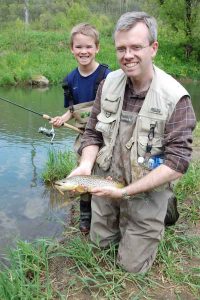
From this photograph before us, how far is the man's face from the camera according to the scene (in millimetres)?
2928

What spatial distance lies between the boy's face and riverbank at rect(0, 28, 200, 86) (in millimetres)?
11578

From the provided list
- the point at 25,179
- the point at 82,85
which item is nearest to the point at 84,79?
the point at 82,85

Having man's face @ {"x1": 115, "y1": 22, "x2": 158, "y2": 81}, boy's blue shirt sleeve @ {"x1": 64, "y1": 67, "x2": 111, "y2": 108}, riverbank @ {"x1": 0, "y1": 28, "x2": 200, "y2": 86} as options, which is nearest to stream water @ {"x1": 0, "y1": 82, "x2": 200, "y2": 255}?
boy's blue shirt sleeve @ {"x1": 64, "y1": 67, "x2": 111, "y2": 108}

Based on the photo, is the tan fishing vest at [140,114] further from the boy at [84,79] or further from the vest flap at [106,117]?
the boy at [84,79]

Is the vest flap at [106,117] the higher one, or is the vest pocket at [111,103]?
the vest pocket at [111,103]

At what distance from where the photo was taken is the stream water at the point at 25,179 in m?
4.84

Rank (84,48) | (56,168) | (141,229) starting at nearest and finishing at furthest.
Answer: (141,229)
(84,48)
(56,168)

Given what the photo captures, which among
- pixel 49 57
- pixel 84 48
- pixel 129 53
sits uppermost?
pixel 129 53

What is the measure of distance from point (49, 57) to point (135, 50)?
17448 millimetres

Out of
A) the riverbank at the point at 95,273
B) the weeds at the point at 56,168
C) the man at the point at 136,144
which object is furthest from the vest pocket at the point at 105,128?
the weeds at the point at 56,168

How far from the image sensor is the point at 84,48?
4273 millimetres

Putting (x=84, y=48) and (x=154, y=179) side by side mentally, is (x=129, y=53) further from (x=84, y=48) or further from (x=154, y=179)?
(x=84, y=48)

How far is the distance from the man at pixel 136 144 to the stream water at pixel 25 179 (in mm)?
1266

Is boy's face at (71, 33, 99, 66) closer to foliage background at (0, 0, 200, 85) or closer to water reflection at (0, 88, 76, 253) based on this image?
water reflection at (0, 88, 76, 253)
